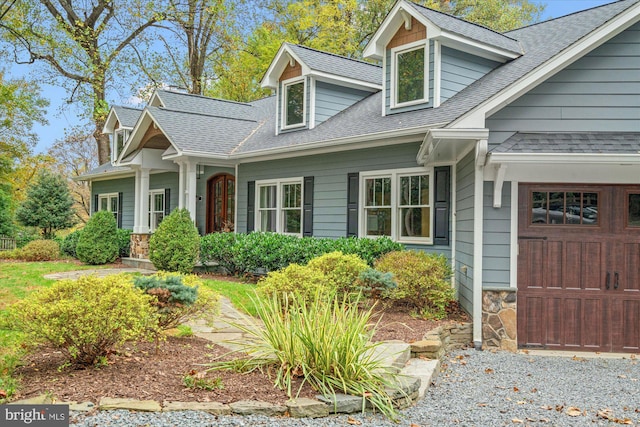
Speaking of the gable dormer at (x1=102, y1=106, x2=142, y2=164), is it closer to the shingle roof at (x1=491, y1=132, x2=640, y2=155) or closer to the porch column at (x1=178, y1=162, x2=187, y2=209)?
the porch column at (x1=178, y1=162, x2=187, y2=209)

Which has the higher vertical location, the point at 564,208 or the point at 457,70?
the point at 457,70

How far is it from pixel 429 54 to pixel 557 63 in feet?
12.5

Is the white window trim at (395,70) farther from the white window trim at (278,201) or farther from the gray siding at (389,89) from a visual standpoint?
the white window trim at (278,201)

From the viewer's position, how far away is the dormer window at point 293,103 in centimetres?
1295

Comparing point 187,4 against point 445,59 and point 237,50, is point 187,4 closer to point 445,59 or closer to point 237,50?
point 237,50

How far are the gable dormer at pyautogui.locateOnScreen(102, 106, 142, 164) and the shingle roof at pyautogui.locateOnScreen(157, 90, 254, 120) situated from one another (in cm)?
368

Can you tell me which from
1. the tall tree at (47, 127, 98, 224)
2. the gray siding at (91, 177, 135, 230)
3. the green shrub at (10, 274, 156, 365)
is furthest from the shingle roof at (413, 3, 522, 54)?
the tall tree at (47, 127, 98, 224)

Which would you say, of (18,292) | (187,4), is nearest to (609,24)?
(18,292)

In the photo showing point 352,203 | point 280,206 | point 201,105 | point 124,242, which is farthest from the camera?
point 124,242

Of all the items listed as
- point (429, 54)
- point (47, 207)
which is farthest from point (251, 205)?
point (47, 207)

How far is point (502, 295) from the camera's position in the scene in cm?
672

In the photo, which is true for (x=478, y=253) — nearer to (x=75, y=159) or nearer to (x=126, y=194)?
(x=126, y=194)

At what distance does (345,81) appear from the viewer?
12.9m

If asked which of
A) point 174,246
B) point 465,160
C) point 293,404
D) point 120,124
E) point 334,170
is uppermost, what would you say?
point 120,124
